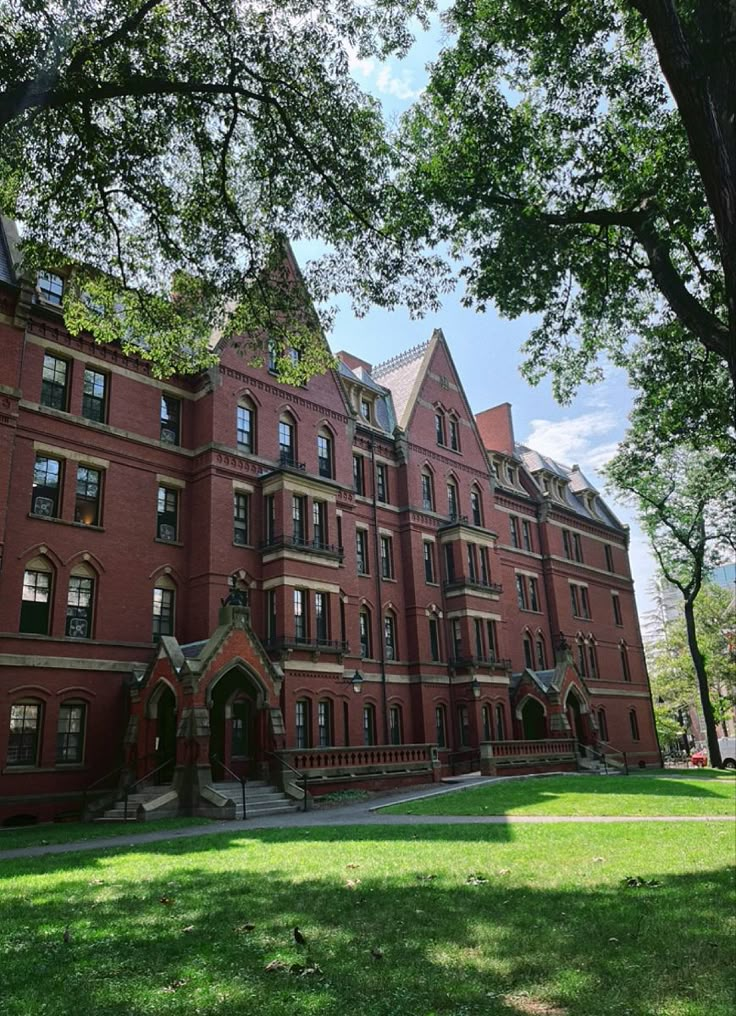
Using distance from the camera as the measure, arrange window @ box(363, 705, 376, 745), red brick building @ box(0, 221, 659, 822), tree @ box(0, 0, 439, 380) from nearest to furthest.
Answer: tree @ box(0, 0, 439, 380) → red brick building @ box(0, 221, 659, 822) → window @ box(363, 705, 376, 745)

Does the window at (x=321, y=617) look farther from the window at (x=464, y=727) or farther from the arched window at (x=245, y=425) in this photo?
the window at (x=464, y=727)

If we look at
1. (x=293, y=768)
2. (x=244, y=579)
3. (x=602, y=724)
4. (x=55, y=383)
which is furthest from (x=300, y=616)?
(x=602, y=724)

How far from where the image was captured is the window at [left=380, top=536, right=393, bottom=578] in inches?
1338

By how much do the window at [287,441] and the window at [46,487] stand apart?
896 cm

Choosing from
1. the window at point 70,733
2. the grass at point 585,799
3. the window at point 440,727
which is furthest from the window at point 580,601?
the window at point 70,733

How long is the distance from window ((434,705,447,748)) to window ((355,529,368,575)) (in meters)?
7.21

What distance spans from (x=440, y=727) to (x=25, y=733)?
18480 mm

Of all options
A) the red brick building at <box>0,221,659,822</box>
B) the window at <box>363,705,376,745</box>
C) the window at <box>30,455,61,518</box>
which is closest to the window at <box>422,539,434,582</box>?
the red brick building at <box>0,221,659,822</box>

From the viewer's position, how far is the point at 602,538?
2000 inches

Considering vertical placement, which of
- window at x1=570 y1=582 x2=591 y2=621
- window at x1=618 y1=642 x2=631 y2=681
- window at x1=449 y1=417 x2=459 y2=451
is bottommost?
window at x1=618 y1=642 x2=631 y2=681

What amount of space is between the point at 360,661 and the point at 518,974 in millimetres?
25684

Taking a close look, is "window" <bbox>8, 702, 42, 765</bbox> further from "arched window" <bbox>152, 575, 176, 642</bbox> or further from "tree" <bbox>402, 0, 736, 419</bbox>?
"tree" <bbox>402, 0, 736, 419</bbox>

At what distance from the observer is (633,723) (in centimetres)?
4691

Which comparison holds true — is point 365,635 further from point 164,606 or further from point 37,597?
point 37,597
